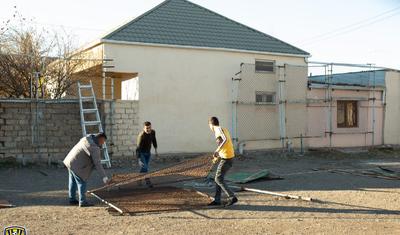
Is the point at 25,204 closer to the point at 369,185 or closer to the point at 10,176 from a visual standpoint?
the point at 10,176

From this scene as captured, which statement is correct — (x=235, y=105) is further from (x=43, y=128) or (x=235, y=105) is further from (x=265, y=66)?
(x=43, y=128)

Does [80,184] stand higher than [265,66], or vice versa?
[265,66]

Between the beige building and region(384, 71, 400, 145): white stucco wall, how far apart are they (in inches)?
203

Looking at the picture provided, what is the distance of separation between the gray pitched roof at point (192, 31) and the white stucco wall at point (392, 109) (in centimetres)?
532

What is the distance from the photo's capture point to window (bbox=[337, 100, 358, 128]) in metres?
21.2

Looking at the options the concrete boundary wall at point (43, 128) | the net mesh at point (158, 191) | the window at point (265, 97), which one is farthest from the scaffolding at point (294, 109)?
the net mesh at point (158, 191)

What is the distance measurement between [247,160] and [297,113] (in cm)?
365

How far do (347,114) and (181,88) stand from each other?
342 inches

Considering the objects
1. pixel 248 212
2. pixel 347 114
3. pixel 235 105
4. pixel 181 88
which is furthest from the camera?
pixel 347 114

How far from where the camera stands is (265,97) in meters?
19.2

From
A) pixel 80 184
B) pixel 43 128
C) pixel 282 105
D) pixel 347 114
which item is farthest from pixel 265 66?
pixel 80 184

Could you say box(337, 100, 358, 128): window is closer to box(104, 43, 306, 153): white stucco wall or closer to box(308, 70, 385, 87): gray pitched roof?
box(308, 70, 385, 87): gray pitched roof

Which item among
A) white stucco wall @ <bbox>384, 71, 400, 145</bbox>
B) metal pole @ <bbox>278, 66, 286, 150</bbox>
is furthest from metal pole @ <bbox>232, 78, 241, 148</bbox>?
white stucco wall @ <bbox>384, 71, 400, 145</bbox>

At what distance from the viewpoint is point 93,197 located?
32.2 ft
